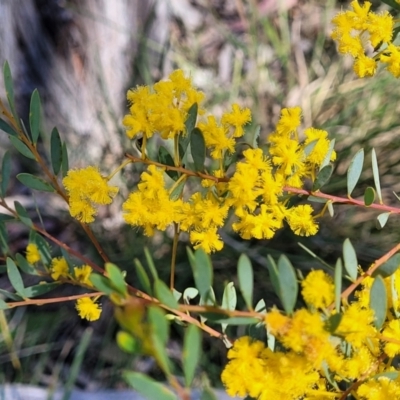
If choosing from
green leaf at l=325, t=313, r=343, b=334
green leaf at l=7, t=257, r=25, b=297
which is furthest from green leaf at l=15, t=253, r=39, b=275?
green leaf at l=325, t=313, r=343, b=334

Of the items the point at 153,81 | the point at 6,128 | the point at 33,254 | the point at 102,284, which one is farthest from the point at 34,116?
the point at 153,81

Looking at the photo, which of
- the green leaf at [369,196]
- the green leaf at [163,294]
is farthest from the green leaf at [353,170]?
the green leaf at [163,294]

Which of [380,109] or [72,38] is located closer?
[380,109]

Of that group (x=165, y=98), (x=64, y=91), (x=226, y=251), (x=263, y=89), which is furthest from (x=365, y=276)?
(x=64, y=91)

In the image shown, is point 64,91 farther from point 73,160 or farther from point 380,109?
point 380,109

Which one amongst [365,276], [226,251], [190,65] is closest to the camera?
[365,276]

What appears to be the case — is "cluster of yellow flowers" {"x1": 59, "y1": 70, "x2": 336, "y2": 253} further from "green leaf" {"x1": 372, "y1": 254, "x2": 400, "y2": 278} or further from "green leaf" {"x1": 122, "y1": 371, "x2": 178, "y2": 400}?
"green leaf" {"x1": 122, "y1": 371, "x2": 178, "y2": 400}

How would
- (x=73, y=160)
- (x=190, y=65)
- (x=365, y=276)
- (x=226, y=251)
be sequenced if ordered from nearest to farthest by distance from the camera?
(x=365, y=276), (x=226, y=251), (x=73, y=160), (x=190, y=65)
